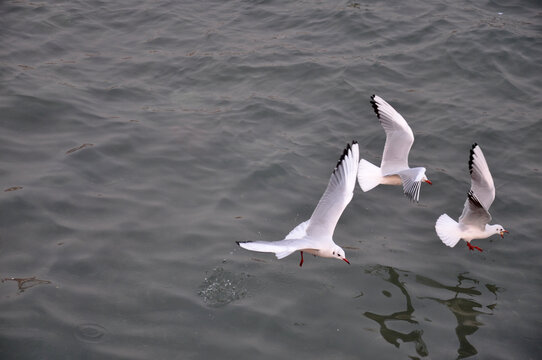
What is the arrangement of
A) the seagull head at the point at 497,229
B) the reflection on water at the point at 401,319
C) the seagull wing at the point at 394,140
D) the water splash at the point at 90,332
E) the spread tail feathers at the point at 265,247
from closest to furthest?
the spread tail feathers at the point at 265,247 < the water splash at the point at 90,332 < the reflection on water at the point at 401,319 < the seagull head at the point at 497,229 < the seagull wing at the point at 394,140

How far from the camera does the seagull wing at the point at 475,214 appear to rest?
6172 mm

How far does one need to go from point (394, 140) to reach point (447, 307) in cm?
257

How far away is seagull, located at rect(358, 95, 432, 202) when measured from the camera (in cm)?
675

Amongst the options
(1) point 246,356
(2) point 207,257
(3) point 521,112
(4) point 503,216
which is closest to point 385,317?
(1) point 246,356

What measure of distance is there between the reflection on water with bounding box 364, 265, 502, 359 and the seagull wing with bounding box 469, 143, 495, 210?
3.24 ft

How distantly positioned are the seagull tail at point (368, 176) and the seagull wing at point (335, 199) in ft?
3.04

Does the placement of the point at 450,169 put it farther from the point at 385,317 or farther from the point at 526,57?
the point at 526,57

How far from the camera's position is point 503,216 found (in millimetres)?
7172

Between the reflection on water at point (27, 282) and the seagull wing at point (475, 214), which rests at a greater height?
the seagull wing at point (475, 214)

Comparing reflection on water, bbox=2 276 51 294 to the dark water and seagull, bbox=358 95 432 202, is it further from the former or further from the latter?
seagull, bbox=358 95 432 202

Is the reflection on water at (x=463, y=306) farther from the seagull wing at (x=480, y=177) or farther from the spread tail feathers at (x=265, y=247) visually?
the spread tail feathers at (x=265, y=247)

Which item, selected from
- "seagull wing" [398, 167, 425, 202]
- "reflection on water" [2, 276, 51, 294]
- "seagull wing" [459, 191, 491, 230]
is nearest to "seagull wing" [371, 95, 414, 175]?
"seagull wing" [398, 167, 425, 202]

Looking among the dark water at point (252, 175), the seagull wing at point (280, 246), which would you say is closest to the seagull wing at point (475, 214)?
the dark water at point (252, 175)

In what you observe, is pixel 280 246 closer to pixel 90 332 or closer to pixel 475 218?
pixel 90 332
